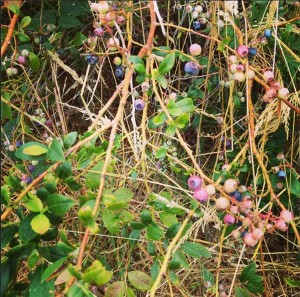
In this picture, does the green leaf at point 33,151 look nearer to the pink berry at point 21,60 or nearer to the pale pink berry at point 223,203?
the pale pink berry at point 223,203

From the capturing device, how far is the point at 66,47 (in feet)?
4.65

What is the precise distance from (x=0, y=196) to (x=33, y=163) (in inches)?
12.2

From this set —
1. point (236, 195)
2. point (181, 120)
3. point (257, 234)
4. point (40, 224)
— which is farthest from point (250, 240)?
point (40, 224)

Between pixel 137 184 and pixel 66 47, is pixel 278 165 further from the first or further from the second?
pixel 66 47

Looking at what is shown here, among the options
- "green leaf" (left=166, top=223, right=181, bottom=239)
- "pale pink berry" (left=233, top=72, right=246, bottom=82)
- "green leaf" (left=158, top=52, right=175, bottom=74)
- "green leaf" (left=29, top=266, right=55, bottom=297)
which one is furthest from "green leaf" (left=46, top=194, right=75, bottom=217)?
"pale pink berry" (left=233, top=72, right=246, bottom=82)

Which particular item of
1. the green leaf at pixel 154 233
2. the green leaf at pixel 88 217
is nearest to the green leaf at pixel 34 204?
the green leaf at pixel 88 217

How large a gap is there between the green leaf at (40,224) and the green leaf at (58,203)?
0.02m

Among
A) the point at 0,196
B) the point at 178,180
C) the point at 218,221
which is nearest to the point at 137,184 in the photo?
the point at 178,180

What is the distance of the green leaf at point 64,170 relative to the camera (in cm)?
90

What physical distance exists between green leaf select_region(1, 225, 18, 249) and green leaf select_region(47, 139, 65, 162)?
0.48ft

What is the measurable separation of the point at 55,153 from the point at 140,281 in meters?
0.36

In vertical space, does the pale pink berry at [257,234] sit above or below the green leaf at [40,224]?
below

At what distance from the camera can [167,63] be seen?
1.04 meters

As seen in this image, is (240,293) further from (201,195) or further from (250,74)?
(250,74)
